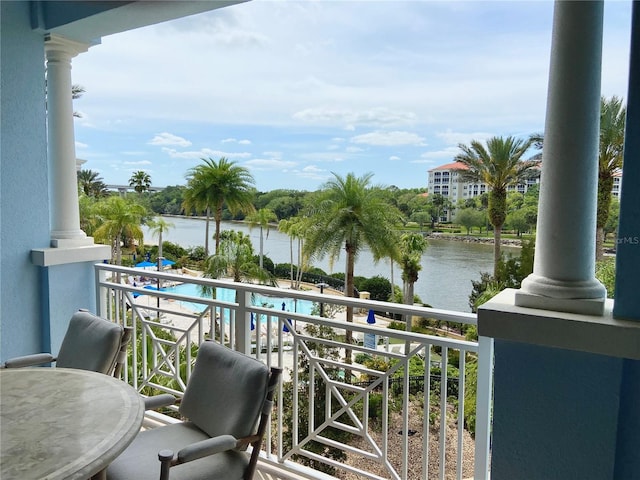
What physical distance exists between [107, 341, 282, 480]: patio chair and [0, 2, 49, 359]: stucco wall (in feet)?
5.99

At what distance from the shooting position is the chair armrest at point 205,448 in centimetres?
150

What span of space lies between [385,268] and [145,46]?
22.4 m

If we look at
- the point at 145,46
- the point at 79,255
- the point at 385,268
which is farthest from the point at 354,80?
the point at 79,255

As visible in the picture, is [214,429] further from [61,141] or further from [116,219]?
[116,219]

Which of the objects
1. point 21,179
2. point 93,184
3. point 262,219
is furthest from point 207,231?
point 21,179

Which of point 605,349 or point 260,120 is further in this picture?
point 260,120

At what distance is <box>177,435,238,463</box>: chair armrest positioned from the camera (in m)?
1.50

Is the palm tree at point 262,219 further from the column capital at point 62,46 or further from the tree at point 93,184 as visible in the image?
the column capital at point 62,46

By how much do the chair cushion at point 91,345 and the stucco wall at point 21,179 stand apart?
3.68 ft

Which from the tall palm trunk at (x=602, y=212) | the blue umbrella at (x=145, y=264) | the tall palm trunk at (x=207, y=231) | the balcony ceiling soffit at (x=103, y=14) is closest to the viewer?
the tall palm trunk at (x=602, y=212)

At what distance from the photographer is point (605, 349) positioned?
1.45 metres

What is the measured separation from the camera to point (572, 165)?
1549 mm

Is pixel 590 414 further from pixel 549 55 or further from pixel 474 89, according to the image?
pixel 474 89

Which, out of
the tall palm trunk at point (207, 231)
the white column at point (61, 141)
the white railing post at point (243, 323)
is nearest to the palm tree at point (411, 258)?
the tall palm trunk at point (207, 231)
